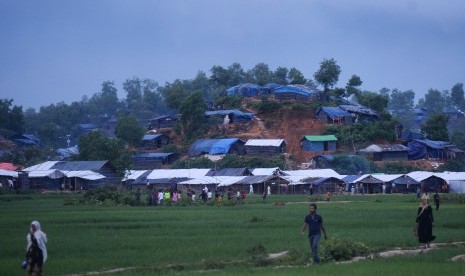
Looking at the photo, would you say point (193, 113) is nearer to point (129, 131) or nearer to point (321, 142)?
point (129, 131)

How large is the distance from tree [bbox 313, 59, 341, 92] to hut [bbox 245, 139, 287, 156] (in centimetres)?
1901

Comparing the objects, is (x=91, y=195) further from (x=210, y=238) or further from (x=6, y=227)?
(x=210, y=238)

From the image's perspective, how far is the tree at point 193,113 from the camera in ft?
353

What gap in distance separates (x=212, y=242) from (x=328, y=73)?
3554 inches

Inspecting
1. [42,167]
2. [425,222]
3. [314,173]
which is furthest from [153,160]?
[425,222]

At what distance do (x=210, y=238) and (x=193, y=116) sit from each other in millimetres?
81154

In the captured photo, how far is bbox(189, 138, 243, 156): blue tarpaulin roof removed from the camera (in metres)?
100

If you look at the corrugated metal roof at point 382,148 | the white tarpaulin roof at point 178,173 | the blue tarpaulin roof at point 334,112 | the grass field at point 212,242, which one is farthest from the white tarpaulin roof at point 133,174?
the grass field at point 212,242

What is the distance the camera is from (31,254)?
17.4m

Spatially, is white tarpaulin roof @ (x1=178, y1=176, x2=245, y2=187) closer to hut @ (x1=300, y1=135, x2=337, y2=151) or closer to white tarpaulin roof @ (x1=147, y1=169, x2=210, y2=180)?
white tarpaulin roof @ (x1=147, y1=169, x2=210, y2=180)

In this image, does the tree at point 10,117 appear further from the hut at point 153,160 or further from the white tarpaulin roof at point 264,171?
the white tarpaulin roof at point 264,171

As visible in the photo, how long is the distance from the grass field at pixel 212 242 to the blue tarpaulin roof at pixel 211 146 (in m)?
58.2

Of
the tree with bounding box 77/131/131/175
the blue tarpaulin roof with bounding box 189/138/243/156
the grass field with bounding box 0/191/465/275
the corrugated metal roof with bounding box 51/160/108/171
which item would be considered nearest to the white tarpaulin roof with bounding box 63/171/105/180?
the corrugated metal roof with bounding box 51/160/108/171

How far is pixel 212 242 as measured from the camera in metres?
26.3
